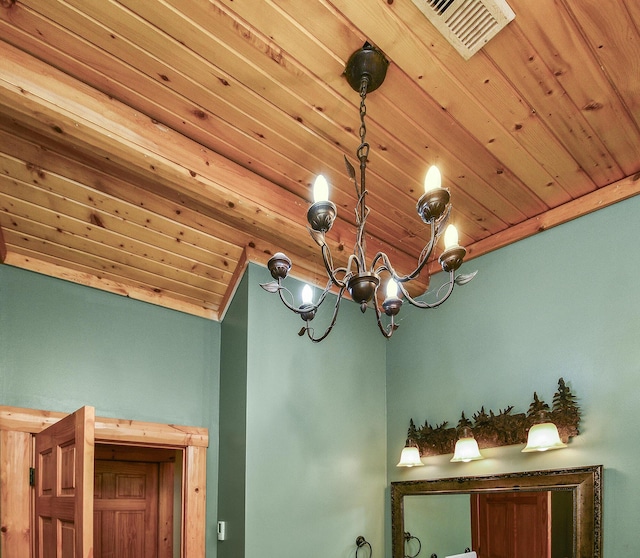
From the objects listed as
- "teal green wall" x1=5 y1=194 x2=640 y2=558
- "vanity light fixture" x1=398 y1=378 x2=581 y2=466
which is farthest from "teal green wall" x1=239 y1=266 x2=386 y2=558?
"vanity light fixture" x1=398 y1=378 x2=581 y2=466

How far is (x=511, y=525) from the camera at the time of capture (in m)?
2.92

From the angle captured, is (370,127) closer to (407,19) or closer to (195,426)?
(407,19)

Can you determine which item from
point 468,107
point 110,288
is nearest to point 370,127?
point 468,107

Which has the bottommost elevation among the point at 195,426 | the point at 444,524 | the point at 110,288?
the point at 444,524

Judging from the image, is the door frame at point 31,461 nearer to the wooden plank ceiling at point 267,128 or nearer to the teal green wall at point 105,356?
the teal green wall at point 105,356

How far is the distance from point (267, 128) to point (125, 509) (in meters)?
3.37

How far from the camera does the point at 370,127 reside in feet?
8.12

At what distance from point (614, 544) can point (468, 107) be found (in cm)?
206

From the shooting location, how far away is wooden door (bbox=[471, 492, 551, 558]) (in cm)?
279

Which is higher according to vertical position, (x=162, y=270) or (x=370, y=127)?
(x=370, y=127)

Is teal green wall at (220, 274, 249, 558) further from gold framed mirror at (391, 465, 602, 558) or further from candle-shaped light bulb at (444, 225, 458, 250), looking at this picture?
candle-shaped light bulb at (444, 225, 458, 250)

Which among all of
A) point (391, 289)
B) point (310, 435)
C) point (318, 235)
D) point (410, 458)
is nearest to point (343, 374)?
point (310, 435)

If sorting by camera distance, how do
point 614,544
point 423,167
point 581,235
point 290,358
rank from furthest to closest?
point 290,358, point 581,235, point 423,167, point 614,544

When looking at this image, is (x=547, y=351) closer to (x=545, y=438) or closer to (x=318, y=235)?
(x=545, y=438)
